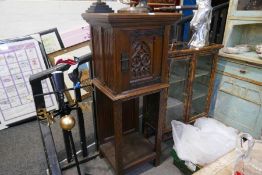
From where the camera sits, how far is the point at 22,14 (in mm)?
2275

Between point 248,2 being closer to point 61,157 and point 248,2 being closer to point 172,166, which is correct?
point 172,166

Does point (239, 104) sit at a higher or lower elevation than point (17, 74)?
lower

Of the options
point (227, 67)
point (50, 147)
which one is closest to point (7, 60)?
point (50, 147)

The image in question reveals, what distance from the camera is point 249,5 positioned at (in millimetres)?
1737

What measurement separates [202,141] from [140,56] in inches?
34.8

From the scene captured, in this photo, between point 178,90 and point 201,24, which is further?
point 178,90

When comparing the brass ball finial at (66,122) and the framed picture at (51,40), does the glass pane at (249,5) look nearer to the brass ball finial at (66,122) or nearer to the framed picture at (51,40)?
the brass ball finial at (66,122)

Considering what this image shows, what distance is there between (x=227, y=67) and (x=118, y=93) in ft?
4.09

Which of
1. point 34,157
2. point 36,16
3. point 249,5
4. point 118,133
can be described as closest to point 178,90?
point 118,133

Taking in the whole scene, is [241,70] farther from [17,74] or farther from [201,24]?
[17,74]

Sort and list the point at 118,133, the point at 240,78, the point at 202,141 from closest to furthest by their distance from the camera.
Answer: the point at 118,133, the point at 202,141, the point at 240,78

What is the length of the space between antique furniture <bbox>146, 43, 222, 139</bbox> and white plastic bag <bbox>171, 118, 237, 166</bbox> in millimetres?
134

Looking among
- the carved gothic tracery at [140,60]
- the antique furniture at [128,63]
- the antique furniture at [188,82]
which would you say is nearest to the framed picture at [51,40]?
the antique furniture at [128,63]

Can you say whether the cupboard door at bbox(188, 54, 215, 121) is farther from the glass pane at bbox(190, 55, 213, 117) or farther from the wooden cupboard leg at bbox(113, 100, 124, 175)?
the wooden cupboard leg at bbox(113, 100, 124, 175)
